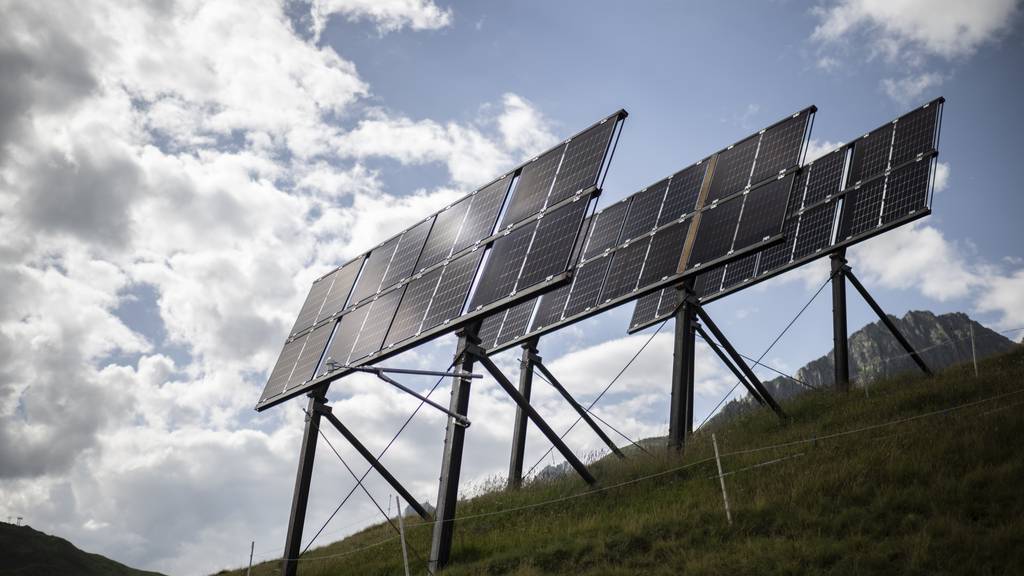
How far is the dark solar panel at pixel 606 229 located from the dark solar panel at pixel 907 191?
7862 mm

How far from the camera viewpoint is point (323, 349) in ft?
74.9

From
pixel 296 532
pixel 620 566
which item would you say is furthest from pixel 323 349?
pixel 620 566

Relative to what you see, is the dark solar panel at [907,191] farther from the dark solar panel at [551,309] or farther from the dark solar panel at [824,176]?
the dark solar panel at [551,309]

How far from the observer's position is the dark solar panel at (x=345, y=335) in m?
21.6

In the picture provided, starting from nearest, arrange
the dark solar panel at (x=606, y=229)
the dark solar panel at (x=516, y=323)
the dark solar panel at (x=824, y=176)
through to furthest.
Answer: the dark solar panel at (x=606, y=229), the dark solar panel at (x=516, y=323), the dark solar panel at (x=824, y=176)

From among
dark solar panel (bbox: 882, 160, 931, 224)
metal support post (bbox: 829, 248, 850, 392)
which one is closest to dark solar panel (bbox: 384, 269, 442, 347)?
metal support post (bbox: 829, 248, 850, 392)

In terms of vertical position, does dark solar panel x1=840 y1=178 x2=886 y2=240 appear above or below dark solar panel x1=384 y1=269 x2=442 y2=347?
above

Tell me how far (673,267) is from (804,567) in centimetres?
1063

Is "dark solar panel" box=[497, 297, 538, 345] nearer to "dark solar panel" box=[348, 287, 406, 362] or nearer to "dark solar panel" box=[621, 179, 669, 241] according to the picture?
"dark solar panel" box=[621, 179, 669, 241]

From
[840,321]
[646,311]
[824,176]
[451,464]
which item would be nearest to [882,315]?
[840,321]

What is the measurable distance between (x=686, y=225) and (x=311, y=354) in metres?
10.9

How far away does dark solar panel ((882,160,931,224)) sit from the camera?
969 inches

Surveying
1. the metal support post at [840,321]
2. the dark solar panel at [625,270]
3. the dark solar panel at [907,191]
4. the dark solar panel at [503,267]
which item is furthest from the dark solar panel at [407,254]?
the dark solar panel at [907,191]

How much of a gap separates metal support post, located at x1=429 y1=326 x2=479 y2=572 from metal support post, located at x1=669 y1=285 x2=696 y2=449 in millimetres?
5777
